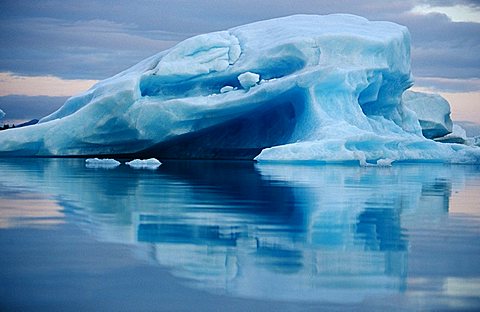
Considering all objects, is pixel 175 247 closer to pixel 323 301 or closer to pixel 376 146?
pixel 323 301

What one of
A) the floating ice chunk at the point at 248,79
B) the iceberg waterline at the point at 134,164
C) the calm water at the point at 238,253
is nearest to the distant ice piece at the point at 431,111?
the floating ice chunk at the point at 248,79

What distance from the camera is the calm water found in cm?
266

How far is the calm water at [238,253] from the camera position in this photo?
8.72 ft

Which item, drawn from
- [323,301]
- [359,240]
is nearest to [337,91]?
[359,240]

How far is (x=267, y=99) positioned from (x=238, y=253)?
1394 cm

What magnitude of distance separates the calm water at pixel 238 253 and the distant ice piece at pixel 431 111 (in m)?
23.2

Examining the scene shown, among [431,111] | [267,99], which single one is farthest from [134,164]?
[431,111]

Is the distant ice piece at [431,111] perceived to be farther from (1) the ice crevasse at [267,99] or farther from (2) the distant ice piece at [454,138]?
(1) the ice crevasse at [267,99]

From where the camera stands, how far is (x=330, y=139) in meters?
16.1

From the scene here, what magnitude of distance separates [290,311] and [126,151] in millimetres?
17652

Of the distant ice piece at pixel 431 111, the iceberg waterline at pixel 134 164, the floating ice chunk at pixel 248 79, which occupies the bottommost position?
the iceberg waterline at pixel 134 164

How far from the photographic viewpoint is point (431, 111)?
2953 centimetres

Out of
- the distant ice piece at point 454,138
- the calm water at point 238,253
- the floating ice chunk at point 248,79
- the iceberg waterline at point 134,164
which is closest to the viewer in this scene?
the calm water at point 238,253

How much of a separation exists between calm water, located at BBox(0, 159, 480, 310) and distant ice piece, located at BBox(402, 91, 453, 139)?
2322cm
